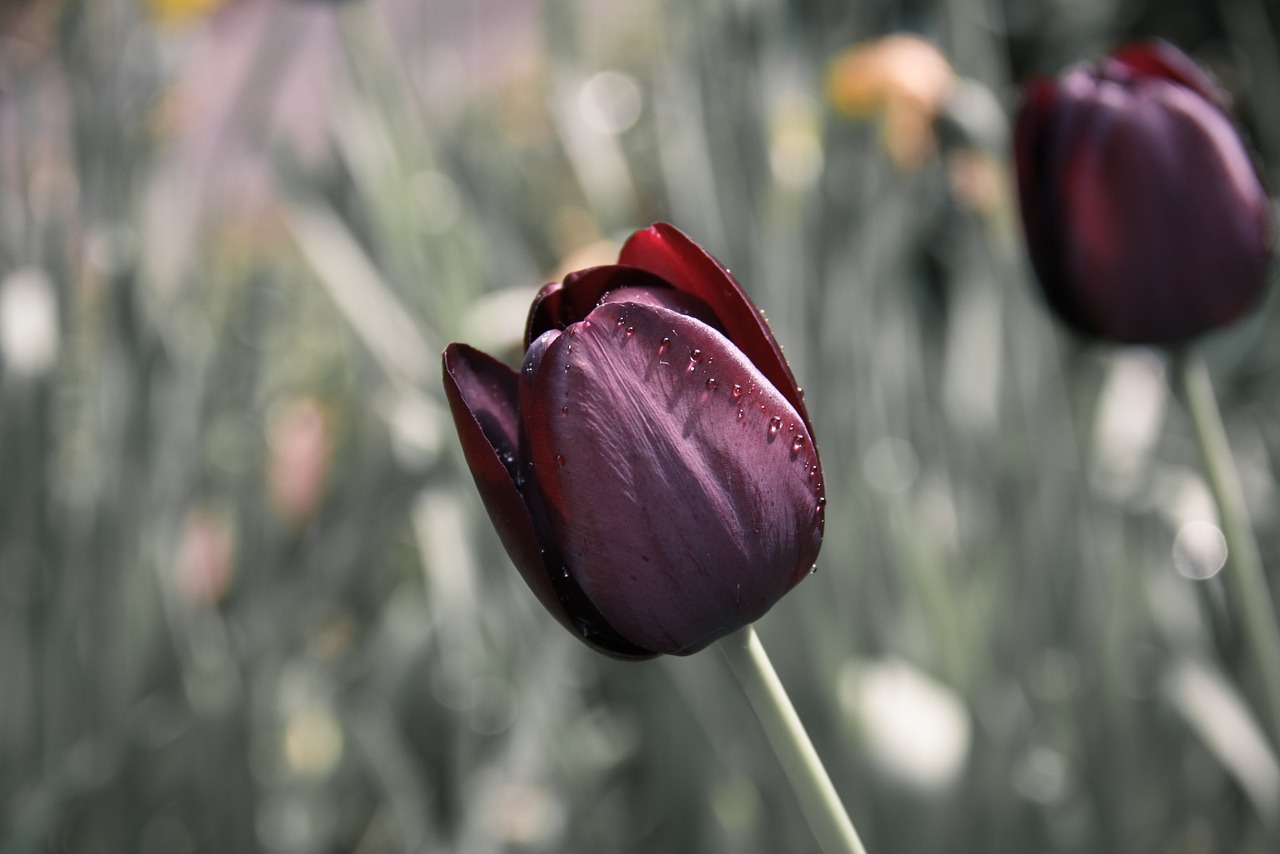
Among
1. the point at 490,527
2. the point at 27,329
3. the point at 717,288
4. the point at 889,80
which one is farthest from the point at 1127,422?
the point at 27,329

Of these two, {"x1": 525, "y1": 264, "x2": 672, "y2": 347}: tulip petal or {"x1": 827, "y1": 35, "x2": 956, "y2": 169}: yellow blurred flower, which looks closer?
{"x1": 525, "y1": 264, "x2": 672, "y2": 347}: tulip petal

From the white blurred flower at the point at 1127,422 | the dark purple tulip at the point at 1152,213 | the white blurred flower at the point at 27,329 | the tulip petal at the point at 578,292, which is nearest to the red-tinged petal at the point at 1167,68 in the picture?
the dark purple tulip at the point at 1152,213

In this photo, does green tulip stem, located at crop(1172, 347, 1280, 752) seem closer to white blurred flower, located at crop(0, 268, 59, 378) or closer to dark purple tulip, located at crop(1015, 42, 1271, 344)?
dark purple tulip, located at crop(1015, 42, 1271, 344)

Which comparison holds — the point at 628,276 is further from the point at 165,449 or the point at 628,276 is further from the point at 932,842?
the point at 165,449

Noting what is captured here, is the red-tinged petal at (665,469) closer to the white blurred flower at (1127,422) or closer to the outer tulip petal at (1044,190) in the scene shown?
the outer tulip petal at (1044,190)

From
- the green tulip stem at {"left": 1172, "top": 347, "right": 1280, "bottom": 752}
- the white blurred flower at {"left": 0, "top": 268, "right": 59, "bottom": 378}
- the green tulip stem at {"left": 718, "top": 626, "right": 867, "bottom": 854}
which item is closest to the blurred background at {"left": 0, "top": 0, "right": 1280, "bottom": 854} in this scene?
the white blurred flower at {"left": 0, "top": 268, "right": 59, "bottom": 378}

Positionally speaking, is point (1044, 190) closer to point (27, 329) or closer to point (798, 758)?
point (798, 758)

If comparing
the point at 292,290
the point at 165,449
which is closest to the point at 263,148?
the point at 165,449

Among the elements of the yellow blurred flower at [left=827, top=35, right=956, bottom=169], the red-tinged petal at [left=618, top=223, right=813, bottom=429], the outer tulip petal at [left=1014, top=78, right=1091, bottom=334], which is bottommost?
the yellow blurred flower at [left=827, top=35, right=956, bottom=169]
